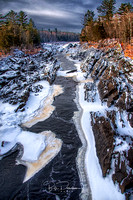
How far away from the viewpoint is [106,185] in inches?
271

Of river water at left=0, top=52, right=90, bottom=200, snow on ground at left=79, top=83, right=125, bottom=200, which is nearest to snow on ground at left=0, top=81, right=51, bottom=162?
river water at left=0, top=52, right=90, bottom=200

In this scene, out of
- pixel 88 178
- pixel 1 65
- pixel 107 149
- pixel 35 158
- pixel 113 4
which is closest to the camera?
pixel 88 178

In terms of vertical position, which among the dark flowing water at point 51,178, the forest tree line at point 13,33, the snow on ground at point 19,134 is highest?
the forest tree line at point 13,33

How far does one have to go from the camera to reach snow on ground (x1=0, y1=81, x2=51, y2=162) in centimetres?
966

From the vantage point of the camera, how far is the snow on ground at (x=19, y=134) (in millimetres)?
9664

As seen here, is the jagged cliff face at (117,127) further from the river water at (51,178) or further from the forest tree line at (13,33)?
the forest tree line at (13,33)

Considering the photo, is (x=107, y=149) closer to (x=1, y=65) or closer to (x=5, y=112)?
(x=5, y=112)

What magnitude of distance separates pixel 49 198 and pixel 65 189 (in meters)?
1.07

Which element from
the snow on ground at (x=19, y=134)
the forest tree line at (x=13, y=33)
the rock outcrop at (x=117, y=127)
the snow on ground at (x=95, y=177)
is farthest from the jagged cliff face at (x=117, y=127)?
the forest tree line at (x=13, y=33)

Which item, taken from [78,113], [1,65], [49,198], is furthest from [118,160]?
[1,65]

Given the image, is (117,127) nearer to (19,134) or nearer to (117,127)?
(117,127)

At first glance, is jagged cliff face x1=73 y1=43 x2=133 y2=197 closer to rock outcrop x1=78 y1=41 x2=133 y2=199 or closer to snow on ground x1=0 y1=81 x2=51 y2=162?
rock outcrop x1=78 y1=41 x2=133 y2=199

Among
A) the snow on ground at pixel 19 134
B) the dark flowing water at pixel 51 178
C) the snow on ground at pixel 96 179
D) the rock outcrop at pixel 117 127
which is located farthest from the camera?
the snow on ground at pixel 19 134

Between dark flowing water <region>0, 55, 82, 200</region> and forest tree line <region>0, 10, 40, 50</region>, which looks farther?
forest tree line <region>0, 10, 40, 50</region>
